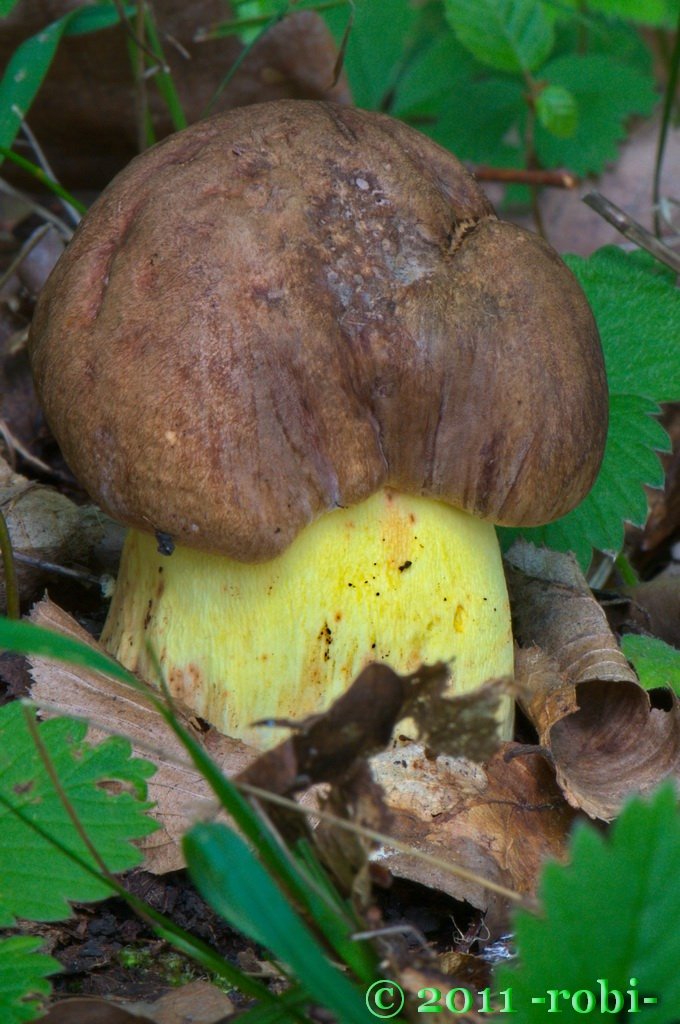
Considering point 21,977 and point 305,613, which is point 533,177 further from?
point 21,977

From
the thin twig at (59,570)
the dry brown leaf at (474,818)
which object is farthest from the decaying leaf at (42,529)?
the dry brown leaf at (474,818)

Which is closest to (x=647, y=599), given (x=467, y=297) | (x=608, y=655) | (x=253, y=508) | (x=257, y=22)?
(x=608, y=655)

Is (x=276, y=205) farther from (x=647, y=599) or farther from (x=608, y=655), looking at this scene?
(x=647, y=599)

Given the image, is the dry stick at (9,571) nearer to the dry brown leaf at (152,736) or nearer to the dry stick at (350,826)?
the dry brown leaf at (152,736)

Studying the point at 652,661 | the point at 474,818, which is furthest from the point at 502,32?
the point at 474,818

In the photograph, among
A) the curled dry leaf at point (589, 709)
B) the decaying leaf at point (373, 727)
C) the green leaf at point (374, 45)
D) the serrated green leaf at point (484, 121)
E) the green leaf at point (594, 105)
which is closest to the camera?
the decaying leaf at point (373, 727)

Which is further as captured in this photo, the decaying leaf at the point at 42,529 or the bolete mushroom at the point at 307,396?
the decaying leaf at the point at 42,529
